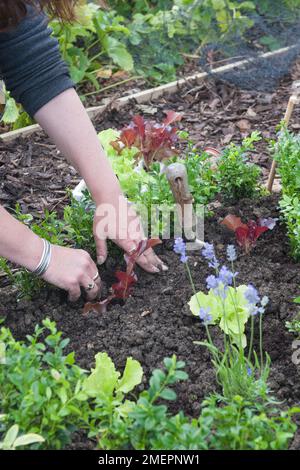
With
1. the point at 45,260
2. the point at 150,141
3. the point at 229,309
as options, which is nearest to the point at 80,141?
the point at 45,260

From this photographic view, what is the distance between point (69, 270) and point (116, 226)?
10.4 inches

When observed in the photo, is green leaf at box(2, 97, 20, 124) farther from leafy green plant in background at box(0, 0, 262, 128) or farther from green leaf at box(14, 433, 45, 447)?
green leaf at box(14, 433, 45, 447)

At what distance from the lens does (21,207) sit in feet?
10.9

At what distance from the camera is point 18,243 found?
2123 millimetres

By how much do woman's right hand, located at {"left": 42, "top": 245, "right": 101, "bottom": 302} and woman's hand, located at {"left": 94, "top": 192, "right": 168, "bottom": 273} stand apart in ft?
0.49

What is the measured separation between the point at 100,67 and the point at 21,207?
1762 millimetres

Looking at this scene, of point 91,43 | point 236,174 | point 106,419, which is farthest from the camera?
point 91,43

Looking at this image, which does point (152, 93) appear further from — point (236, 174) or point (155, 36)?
point (236, 174)

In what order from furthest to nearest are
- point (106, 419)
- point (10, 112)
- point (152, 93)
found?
point (152, 93), point (10, 112), point (106, 419)

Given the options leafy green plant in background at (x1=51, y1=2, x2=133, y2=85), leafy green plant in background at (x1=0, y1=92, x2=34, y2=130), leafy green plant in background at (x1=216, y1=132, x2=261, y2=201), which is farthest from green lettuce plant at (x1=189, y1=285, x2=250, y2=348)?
leafy green plant in background at (x1=51, y1=2, x2=133, y2=85)

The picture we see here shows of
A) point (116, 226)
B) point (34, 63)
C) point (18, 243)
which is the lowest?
point (116, 226)

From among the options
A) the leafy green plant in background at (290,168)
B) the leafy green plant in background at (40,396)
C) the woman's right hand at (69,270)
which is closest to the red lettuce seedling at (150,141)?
the leafy green plant in background at (290,168)

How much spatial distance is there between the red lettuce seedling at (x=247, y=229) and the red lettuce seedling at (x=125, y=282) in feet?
1.17

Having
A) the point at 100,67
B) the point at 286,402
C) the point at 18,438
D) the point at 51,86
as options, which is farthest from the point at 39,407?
the point at 100,67
